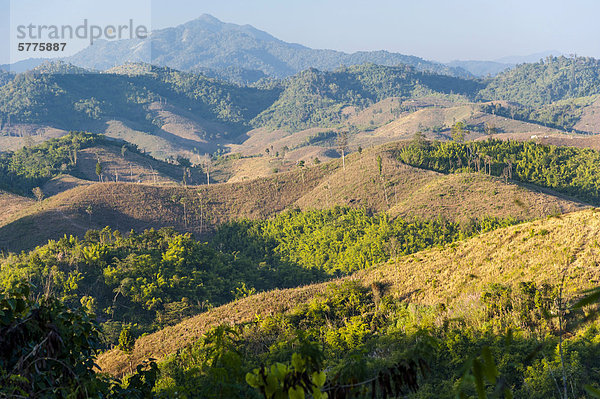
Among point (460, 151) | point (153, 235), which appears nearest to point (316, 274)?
point (153, 235)

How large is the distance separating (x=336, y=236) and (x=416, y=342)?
2657 inches

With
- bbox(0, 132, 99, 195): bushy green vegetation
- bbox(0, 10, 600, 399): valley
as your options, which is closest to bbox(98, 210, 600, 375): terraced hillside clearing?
bbox(0, 10, 600, 399): valley

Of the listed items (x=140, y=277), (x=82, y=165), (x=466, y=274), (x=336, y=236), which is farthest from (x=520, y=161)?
(x=82, y=165)

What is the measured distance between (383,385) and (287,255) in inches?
2895

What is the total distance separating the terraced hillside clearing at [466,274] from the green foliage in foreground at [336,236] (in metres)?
29.4

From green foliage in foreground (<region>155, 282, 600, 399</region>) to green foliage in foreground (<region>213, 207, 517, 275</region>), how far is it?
3566cm

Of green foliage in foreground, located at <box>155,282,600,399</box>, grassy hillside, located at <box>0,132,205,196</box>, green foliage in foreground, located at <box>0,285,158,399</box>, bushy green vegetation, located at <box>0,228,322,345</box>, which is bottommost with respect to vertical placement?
bushy green vegetation, located at <box>0,228,322,345</box>

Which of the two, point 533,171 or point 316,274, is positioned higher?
point 533,171

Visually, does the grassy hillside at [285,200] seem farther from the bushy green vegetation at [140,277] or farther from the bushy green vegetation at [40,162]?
the bushy green vegetation at [140,277]

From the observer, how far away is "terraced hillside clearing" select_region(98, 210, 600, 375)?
23359 millimetres

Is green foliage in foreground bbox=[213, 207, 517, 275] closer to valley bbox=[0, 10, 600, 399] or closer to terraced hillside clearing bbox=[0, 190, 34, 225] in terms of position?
valley bbox=[0, 10, 600, 399]

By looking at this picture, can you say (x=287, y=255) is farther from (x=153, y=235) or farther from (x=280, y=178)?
(x=280, y=178)

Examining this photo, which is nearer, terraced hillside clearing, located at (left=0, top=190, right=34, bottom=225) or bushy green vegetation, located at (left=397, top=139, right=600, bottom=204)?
terraced hillside clearing, located at (left=0, top=190, right=34, bottom=225)

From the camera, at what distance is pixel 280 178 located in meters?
108
